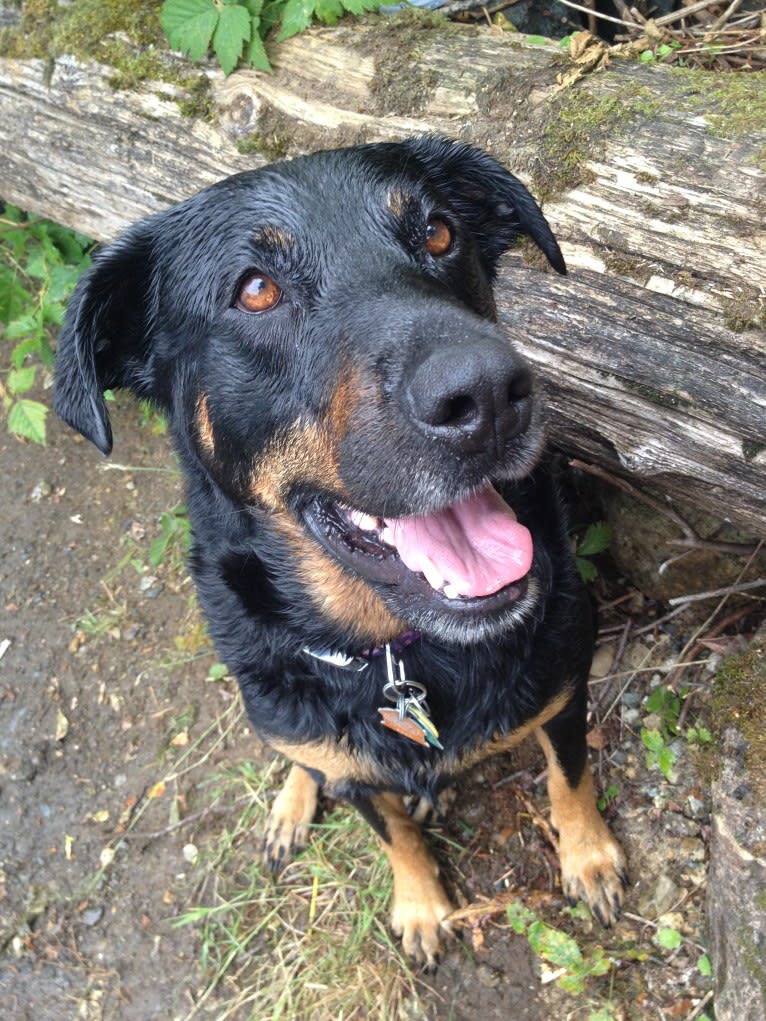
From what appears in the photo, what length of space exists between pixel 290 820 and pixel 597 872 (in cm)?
125

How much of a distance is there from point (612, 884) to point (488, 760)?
2.16 feet

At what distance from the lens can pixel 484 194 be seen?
8.59 ft

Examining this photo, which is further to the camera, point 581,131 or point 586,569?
point 586,569

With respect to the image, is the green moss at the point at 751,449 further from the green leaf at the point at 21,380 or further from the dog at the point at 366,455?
the green leaf at the point at 21,380

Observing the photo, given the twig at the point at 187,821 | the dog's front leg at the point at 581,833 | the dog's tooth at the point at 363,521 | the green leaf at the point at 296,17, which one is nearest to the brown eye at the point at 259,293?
the dog's tooth at the point at 363,521

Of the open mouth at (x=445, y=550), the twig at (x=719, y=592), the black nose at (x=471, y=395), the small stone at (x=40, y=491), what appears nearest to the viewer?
the black nose at (x=471, y=395)

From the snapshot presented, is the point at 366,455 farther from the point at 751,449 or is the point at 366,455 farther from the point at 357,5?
the point at 357,5

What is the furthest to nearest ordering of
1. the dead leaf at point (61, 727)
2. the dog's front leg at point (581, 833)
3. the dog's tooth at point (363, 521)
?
the dead leaf at point (61, 727)
the dog's front leg at point (581, 833)
the dog's tooth at point (363, 521)

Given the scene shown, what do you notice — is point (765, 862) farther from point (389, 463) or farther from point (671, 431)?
point (389, 463)

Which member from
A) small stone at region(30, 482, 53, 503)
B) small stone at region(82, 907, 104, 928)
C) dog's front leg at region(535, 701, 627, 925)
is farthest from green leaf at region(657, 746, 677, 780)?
small stone at region(30, 482, 53, 503)

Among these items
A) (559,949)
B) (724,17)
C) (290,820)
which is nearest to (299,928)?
(290,820)

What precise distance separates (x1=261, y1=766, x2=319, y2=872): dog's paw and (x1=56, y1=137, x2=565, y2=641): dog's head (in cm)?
135

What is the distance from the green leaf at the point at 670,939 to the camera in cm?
272

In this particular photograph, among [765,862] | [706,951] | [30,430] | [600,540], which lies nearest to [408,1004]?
[706,951]
